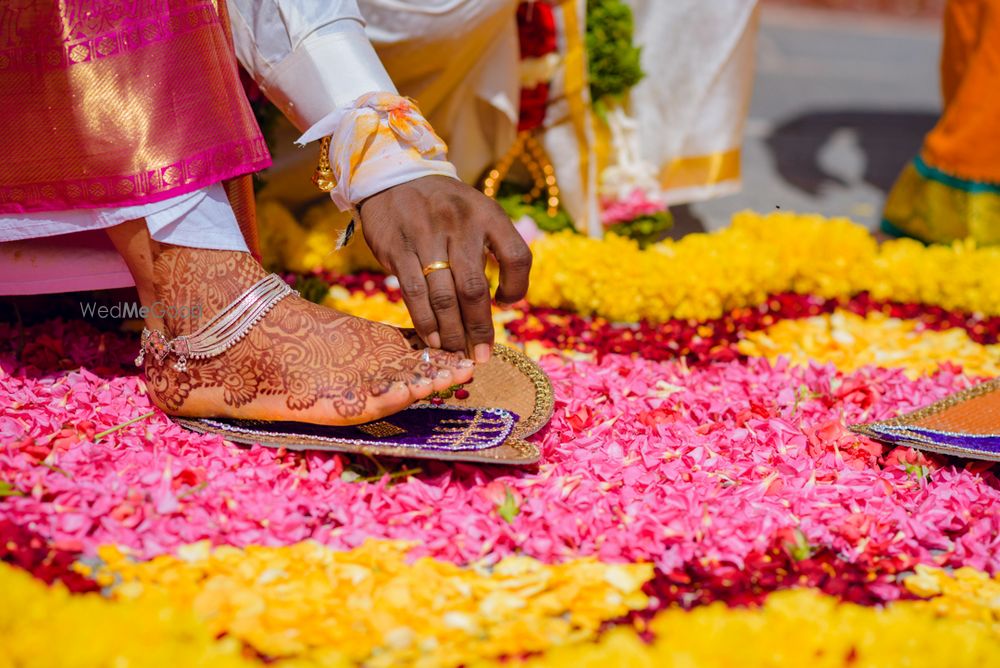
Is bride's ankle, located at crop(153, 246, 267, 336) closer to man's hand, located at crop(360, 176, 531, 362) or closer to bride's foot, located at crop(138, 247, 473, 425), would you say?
bride's foot, located at crop(138, 247, 473, 425)

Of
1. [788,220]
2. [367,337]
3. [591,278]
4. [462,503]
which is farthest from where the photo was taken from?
[788,220]

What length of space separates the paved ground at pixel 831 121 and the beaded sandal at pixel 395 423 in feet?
5.06

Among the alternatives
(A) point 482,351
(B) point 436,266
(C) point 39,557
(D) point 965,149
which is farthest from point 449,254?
(D) point 965,149

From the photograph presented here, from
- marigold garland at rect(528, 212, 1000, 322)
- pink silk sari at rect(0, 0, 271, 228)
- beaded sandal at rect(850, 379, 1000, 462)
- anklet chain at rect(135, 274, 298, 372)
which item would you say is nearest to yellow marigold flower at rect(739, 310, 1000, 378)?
marigold garland at rect(528, 212, 1000, 322)

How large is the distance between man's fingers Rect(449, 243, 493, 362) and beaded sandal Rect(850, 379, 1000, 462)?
0.67 meters

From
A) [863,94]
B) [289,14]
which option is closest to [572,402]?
[289,14]

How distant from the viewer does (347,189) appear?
1530 mm

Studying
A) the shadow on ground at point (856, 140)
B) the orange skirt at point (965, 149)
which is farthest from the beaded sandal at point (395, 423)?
the shadow on ground at point (856, 140)

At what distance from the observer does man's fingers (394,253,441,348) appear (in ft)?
4.67

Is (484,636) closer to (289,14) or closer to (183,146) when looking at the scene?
(183,146)

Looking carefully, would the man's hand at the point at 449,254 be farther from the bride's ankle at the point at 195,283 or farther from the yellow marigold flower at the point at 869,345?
the yellow marigold flower at the point at 869,345

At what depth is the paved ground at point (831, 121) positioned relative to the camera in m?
3.45

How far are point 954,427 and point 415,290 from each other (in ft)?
3.08

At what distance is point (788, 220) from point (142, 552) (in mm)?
1894
